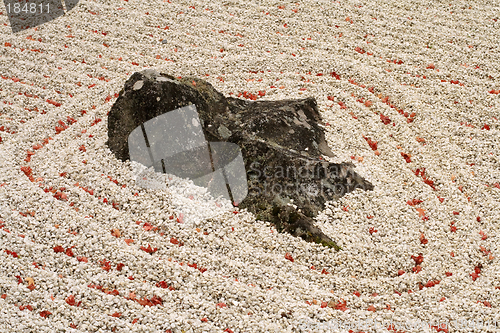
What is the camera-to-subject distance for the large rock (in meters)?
8.00

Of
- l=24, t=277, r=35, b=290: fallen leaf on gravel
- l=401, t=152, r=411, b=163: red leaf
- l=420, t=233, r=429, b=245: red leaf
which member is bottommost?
l=24, t=277, r=35, b=290: fallen leaf on gravel

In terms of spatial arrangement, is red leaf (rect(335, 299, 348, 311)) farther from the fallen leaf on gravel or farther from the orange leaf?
the fallen leaf on gravel

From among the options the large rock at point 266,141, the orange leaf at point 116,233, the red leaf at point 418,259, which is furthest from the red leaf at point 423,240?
the orange leaf at point 116,233

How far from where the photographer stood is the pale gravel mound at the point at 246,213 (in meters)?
6.42

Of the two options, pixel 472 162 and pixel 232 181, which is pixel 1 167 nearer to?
pixel 232 181

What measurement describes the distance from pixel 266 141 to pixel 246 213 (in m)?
1.67

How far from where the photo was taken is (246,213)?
7984 mm

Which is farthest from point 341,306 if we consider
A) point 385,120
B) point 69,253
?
point 385,120

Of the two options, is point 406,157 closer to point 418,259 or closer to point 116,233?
point 418,259

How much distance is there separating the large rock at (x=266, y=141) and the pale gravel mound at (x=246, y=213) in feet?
1.14

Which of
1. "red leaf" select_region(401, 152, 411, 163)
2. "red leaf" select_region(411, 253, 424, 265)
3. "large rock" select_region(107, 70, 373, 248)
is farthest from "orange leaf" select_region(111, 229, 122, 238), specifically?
"red leaf" select_region(401, 152, 411, 163)

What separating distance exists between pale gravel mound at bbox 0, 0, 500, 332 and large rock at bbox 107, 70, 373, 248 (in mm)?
347

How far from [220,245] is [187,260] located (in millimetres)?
665

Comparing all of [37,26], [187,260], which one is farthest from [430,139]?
[37,26]
